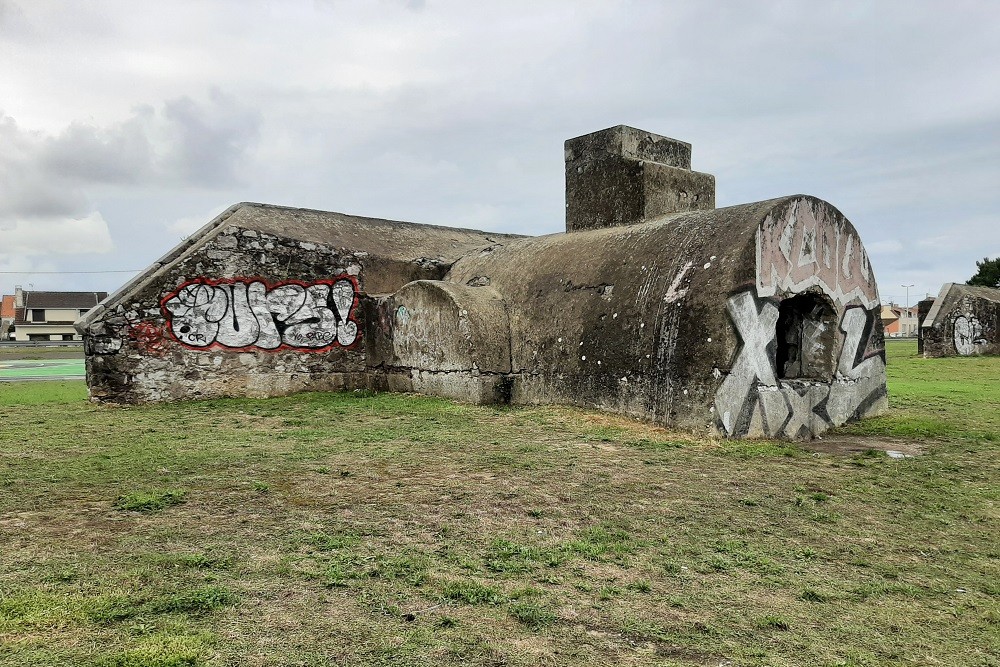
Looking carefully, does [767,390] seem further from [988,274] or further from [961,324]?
[988,274]

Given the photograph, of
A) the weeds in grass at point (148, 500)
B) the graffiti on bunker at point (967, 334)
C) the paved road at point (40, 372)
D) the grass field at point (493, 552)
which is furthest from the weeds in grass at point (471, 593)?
the graffiti on bunker at point (967, 334)

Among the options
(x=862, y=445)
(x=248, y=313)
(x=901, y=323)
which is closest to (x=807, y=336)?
(x=862, y=445)

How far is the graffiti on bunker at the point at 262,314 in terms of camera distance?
1155cm

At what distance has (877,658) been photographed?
271 cm

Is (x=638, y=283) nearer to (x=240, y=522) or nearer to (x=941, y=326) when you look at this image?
(x=240, y=522)

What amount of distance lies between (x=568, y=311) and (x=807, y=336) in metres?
3.29

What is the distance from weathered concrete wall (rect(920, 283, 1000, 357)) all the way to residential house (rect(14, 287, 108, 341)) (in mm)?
63419

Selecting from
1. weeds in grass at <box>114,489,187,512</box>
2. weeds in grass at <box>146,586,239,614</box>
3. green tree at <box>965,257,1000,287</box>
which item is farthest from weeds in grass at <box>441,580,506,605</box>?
green tree at <box>965,257,1000,287</box>

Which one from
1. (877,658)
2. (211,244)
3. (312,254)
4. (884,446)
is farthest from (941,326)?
(877,658)

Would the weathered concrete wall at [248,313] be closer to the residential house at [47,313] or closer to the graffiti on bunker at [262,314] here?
the graffiti on bunker at [262,314]

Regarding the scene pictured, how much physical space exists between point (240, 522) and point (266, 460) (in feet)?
7.30

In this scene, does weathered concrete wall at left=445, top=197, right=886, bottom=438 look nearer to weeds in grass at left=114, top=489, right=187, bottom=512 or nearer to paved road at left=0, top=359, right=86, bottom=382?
weeds in grass at left=114, top=489, right=187, bottom=512

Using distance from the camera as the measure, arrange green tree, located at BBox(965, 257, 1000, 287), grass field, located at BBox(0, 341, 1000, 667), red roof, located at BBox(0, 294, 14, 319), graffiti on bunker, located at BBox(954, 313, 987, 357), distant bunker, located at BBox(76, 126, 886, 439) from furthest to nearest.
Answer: red roof, located at BBox(0, 294, 14, 319) → green tree, located at BBox(965, 257, 1000, 287) → graffiti on bunker, located at BBox(954, 313, 987, 357) → distant bunker, located at BBox(76, 126, 886, 439) → grass field, located at BBox(0, 341, 1000, 667)

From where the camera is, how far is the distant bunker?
8180 millimetres
